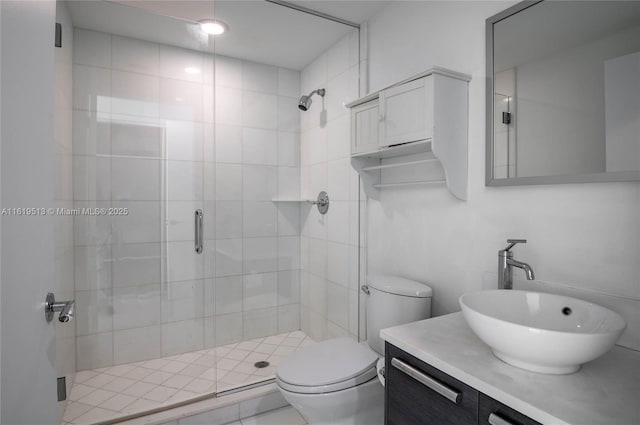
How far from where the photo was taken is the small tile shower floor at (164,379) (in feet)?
6.23

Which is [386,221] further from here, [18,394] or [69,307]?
[18,394]

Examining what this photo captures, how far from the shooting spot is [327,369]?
1.62 metres

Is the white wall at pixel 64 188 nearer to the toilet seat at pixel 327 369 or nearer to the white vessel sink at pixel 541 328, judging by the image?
the toilet seat at pixel 327 369

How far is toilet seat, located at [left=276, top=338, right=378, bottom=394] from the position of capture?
1523mm

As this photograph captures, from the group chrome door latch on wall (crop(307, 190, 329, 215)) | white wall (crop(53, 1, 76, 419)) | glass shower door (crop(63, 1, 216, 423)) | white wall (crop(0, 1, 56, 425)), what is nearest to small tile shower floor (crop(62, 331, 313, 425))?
glass shower door (crop(63, 1, 216, 423))

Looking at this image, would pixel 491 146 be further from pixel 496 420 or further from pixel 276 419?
pixel 276 419

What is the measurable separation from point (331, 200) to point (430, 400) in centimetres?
172

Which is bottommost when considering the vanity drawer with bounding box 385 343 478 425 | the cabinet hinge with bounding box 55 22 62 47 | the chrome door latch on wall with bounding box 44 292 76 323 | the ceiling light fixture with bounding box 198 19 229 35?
the vanity drawer with bounding box 385 343 478 425

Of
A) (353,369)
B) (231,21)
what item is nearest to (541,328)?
(353,369)

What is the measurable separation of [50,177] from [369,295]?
1.43 m

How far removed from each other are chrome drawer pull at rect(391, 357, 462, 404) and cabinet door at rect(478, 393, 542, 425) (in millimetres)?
64

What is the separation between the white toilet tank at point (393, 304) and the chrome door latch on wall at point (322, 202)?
0.93 meters

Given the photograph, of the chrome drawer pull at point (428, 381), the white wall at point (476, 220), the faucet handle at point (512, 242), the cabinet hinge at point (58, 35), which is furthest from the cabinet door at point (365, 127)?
the cabinet hinge at point (58, 35)

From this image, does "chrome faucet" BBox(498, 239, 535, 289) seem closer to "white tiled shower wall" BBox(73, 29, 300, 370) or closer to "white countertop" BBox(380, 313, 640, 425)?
"white countertop" BBox(380, 313, 640, 425)
